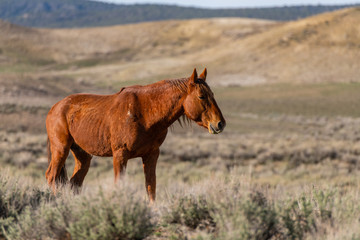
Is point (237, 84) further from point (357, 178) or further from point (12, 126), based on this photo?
point (357, 178)

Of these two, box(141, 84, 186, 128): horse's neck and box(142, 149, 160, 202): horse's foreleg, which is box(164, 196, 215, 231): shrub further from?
box(141, 84, 186, 128): horse's neck

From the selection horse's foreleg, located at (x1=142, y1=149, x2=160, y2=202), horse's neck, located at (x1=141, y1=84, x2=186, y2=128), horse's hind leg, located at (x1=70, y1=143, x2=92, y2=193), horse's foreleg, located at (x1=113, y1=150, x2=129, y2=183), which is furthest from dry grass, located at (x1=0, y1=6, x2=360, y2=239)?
horse's neck, located at (x1=141, y1=84, x2=186, y2=128)

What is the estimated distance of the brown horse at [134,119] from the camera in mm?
5688

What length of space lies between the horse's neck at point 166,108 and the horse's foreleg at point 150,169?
0.43m

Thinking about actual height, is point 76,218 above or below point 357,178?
above

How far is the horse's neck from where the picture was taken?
5.79 m

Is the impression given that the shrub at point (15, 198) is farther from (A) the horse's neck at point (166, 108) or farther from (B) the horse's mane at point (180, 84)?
(B) the horse's mane at point (180, 84)

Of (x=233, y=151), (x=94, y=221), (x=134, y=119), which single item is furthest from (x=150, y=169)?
(x=233, y=151)

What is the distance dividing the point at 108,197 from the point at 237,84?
66.3 meters

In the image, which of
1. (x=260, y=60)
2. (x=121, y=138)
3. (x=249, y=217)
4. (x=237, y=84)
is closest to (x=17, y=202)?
(x=121, y=138)

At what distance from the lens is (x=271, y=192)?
5406 millimetres

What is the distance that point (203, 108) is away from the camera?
18.6 feet

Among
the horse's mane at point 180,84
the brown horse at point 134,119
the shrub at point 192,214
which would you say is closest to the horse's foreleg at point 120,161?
the brown horse at point 134,119

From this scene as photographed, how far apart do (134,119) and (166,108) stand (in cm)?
41
